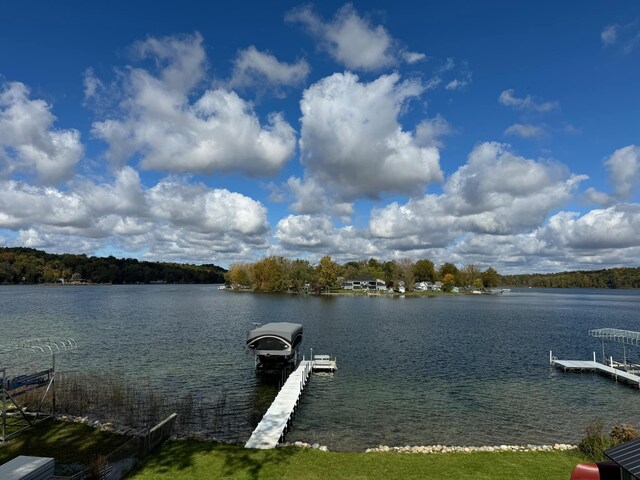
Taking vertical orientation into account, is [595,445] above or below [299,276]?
below

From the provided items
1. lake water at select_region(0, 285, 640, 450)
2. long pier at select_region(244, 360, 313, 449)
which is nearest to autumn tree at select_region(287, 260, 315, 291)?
lake water at select_region(0, 285, 640, 450)

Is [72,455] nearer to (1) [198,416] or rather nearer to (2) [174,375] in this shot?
(1) [198,416]

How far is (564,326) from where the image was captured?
75938 millimetres

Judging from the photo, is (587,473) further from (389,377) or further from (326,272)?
(326,272)

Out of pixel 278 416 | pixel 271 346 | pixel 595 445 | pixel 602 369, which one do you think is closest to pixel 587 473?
pixel 595 445

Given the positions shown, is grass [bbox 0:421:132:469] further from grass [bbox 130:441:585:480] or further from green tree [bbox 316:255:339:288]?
green tree [bbox 316:255:339:288]

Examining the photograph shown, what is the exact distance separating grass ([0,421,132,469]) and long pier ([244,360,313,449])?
5945 mm

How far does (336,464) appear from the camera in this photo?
50.9 ft

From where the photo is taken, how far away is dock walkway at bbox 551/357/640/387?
35062 mm

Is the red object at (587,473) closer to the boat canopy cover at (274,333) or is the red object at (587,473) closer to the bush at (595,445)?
the bush at (595,445)

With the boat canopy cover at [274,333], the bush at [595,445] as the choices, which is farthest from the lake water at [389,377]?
the bush at [595,445]

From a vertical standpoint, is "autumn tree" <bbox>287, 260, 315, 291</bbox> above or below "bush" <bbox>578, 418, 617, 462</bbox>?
above

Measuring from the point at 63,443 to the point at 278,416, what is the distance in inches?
401

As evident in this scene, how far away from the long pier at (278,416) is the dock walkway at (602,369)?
26.2 meters
